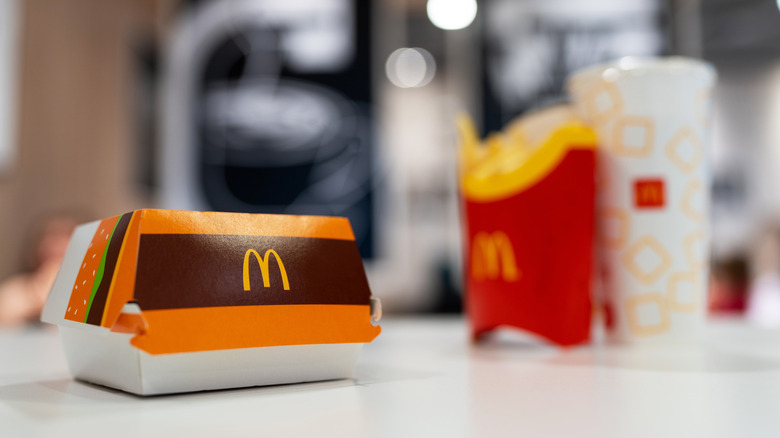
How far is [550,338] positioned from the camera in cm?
73

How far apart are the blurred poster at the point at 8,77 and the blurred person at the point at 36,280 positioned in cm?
31

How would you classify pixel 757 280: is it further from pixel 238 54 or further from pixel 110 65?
pixel 110 65

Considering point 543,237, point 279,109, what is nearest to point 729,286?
point 279,109

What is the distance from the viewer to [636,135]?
75 cm

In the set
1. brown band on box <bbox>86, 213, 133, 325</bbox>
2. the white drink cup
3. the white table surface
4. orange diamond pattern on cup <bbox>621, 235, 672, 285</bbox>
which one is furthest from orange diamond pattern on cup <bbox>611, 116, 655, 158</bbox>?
brown band on box <bbox>86, 213, 133, 325</bbox>

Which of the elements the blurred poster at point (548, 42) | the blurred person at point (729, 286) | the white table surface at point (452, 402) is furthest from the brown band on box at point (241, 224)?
the blurred person at point (729, 286)

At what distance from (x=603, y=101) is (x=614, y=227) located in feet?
0.51

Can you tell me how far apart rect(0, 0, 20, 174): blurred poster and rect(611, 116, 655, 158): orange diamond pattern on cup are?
2487 millimetres

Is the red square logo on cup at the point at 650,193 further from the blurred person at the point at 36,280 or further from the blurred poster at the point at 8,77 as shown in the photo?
the blurred poster at the point at 8,77

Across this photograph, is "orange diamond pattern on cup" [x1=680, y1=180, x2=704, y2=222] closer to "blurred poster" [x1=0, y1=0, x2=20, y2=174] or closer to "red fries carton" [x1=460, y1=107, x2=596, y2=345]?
"red fries carton" [x1=460, y1=107, x2=596, y2=345]

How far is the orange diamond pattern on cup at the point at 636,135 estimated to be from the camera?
0.74 m

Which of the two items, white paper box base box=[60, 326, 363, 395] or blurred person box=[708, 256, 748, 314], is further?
blurred person box=[708, 256, 748, 314]

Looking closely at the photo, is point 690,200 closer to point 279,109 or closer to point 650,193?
point 650,193

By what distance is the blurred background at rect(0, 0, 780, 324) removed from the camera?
2695 millimetres
